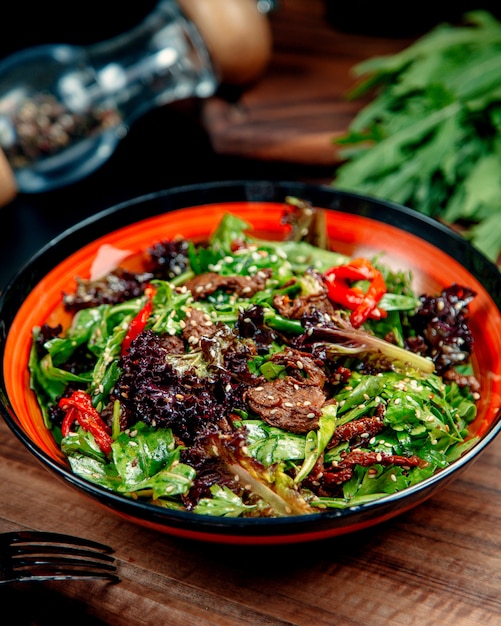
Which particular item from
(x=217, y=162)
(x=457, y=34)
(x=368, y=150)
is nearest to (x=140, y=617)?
(x=368, y=150)

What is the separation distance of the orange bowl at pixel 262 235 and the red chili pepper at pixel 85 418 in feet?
0.35

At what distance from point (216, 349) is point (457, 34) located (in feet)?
11.7

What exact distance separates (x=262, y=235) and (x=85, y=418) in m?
1.40

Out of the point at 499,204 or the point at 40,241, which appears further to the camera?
the point at 40,241

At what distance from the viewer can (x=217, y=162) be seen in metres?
5.25

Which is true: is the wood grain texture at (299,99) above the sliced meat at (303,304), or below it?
above

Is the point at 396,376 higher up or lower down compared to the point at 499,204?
lower down

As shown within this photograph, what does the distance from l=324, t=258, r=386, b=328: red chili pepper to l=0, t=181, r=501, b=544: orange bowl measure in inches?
16.1

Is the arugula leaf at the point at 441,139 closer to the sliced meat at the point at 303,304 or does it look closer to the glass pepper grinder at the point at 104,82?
the glass pepper grinder at the point at 104,82

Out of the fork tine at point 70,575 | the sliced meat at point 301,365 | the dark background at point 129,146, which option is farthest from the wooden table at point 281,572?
the dark background at point 129,146

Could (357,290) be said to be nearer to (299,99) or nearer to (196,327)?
(196,327)

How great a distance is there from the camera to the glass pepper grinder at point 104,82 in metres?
5.10

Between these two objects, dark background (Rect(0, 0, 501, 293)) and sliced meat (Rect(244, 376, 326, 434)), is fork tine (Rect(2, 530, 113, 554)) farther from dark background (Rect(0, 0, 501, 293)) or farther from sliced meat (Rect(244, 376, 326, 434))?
dark background (Rect(0, 0, 501, 293))

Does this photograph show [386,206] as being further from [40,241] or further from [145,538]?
[40,241]
